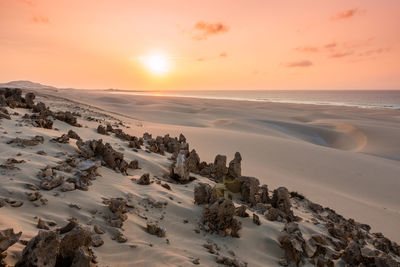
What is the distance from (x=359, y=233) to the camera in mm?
5809

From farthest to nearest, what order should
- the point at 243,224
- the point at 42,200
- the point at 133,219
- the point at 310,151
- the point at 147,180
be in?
1. the point at 310,151
2. the point at 147,180
3. the point at 243,224
4. the point at 133,219
5. the point at 42,200

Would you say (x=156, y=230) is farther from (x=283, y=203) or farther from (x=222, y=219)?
(x=283, y=203)

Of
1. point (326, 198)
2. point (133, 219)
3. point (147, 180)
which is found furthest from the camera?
point (326, 198)

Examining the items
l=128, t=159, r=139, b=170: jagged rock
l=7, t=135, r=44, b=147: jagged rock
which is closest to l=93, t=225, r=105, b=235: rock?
l=128, t=159, r=139, b=170: jagged rock

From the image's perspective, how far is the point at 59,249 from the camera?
253 centimetres

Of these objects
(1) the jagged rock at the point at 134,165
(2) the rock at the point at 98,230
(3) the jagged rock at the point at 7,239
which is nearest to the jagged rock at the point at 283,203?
(1) the jagged rock at the point at 134,165

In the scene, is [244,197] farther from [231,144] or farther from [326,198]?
[231,144]

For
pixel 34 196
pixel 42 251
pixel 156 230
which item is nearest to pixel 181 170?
pixel 156 230

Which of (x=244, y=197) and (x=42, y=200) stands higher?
(x=42, y=200)

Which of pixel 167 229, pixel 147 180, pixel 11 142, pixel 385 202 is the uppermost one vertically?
pixel 11 142

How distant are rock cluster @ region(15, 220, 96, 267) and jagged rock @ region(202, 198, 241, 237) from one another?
2047 millimetres

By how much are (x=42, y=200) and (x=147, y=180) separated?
2.08 m

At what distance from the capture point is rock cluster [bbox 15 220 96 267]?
230 centimetres

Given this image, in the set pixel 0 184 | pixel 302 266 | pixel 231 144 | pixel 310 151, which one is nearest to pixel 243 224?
pixel 302 266
